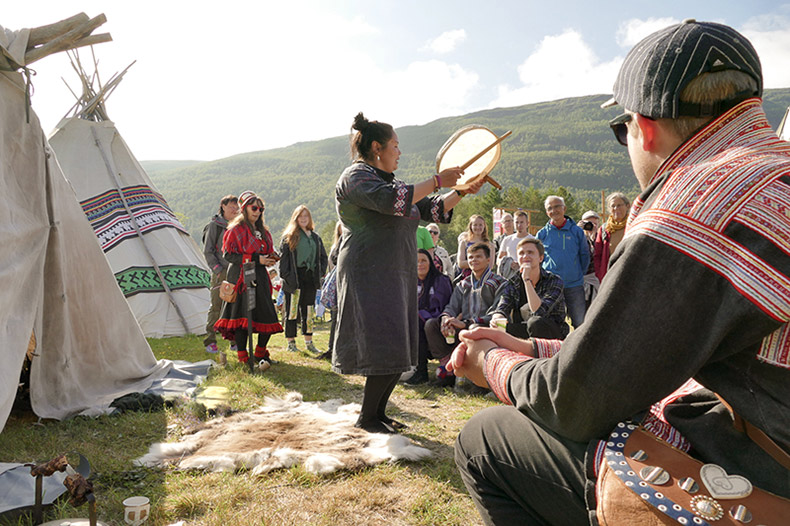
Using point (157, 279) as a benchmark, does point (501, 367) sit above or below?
above

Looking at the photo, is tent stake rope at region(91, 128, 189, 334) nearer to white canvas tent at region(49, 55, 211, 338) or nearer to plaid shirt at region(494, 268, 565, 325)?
white canvas tent at region(49, 55, 211, 338)

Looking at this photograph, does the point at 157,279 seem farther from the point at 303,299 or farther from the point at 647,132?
the point at 647,132

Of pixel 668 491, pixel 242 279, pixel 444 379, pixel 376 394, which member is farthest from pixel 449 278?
pixel 668 491

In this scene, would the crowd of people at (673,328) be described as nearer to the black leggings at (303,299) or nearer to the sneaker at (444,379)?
the sneaker at (444,379)

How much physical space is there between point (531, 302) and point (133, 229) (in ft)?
23.3

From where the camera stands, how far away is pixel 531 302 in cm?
457

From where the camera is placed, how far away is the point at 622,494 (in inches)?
38.7

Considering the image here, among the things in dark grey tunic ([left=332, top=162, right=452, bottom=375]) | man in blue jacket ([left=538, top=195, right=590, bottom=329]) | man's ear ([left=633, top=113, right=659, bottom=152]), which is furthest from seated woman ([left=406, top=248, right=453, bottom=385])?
man's ear ([left=633, top=113, right=659, bottom=152])

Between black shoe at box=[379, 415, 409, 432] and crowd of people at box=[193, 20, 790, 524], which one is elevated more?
crowd of people at box=[193, 20, 790, 524]

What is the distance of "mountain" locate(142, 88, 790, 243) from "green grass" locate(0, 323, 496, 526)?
309 ft

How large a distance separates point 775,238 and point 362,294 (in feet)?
7.94

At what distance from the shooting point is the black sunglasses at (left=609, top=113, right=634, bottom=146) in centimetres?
123

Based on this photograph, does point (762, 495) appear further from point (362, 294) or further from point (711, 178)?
point (362, 294)

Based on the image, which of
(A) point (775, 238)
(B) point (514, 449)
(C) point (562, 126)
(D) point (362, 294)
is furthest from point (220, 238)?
(C) point (562, 126)
